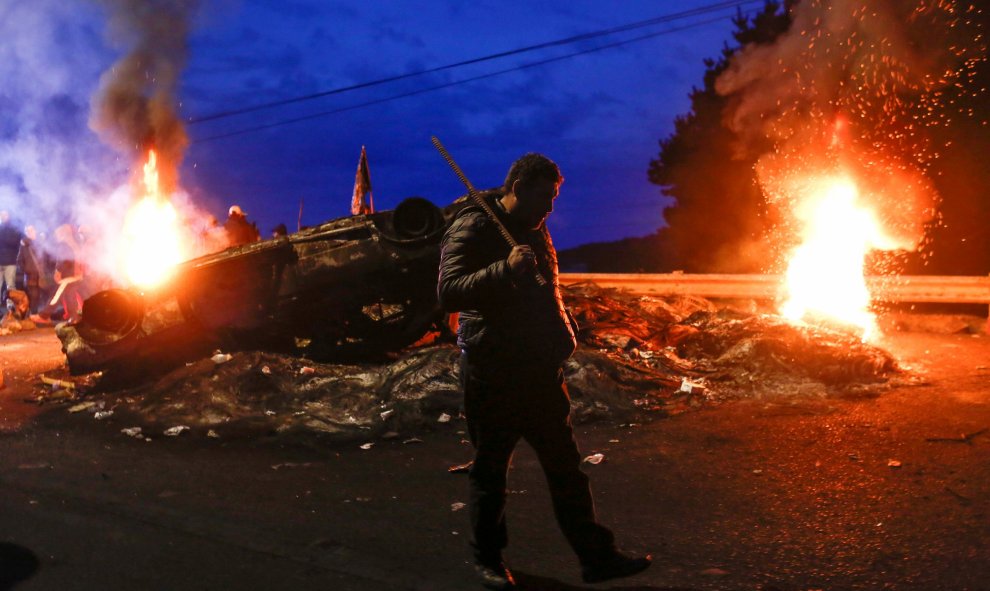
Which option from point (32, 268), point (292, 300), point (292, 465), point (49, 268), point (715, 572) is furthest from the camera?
point (49, 268)

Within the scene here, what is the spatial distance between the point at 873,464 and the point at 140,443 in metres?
5.58

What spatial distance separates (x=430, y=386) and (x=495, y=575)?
11.8 ft

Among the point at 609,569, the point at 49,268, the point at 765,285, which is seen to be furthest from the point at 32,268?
the point at 609,569

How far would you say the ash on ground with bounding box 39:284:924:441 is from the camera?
640 cm

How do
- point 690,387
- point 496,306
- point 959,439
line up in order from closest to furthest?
1. point 496,306
2. point 959,439
3. point 690,387

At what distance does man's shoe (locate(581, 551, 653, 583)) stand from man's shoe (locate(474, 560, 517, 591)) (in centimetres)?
33

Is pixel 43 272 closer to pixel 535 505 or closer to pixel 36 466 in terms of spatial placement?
pixel 36 466

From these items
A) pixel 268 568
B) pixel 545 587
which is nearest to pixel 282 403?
pixel 268 568

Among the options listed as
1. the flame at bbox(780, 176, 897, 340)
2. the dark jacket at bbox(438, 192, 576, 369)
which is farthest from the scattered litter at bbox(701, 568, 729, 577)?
the flame at bbox(780, 176, 897, 340)

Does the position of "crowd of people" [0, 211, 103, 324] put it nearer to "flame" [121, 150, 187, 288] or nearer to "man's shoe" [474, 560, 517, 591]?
"flame" [121, 150, 187, 288]

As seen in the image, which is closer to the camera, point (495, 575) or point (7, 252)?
point (495, 575)

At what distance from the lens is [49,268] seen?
15.9m

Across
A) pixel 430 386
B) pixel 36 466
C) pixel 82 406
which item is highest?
pixel 82 406

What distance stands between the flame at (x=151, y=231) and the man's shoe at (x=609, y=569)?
526 inches
